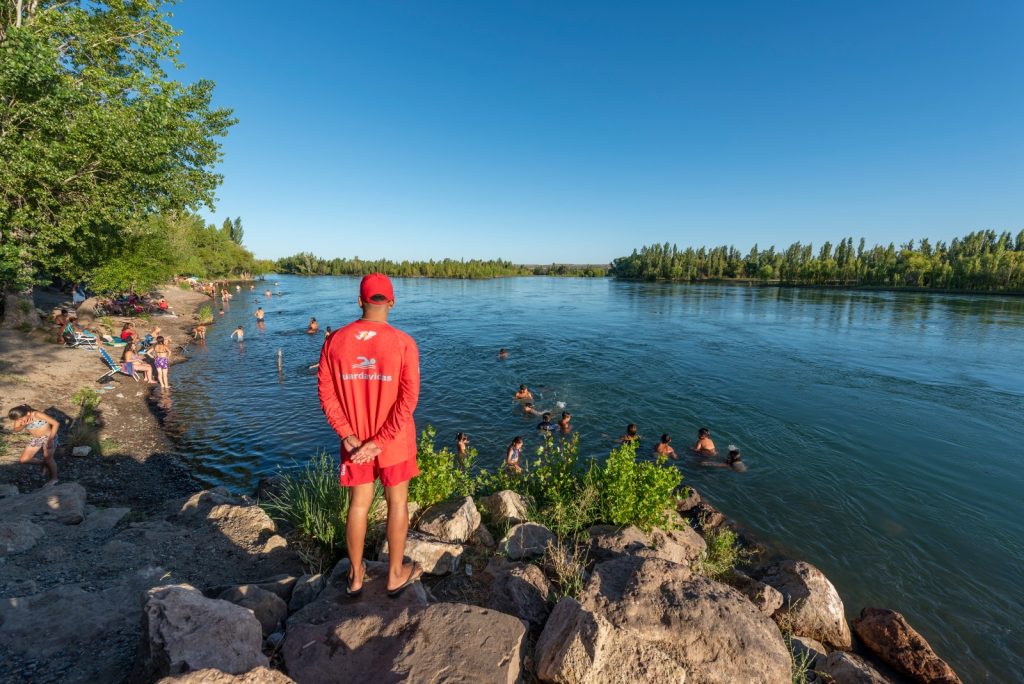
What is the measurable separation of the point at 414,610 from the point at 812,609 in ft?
21.0

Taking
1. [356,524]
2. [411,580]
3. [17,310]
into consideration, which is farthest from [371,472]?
[17,310]

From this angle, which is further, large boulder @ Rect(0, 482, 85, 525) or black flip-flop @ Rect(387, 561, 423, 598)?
large boulder @ Rect(0, 482, 85, 525)

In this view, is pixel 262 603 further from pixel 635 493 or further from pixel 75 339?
pixel 75 339

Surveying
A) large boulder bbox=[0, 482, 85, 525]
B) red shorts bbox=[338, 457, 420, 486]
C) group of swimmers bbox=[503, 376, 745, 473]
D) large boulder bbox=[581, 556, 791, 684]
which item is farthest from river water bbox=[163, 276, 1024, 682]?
red shorts bbox=[338, 457, 420, 486]

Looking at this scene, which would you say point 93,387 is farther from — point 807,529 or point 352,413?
point 807,529

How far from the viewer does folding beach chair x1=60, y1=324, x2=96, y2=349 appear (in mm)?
19531

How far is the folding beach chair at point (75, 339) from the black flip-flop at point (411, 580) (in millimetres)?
24543

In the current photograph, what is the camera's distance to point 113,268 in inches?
922

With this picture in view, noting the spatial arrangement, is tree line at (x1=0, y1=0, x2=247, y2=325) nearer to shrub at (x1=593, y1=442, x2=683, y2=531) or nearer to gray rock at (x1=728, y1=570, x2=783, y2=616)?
shrub at (x1=593, y1=442, x2=683, y2=531)

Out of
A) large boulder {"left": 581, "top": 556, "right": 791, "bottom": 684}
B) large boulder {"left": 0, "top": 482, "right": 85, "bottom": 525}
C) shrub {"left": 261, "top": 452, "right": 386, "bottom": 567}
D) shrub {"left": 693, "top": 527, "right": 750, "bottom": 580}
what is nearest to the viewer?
large boulder {"left": 581, "top": 556, "right": 791, "bottom": 684}

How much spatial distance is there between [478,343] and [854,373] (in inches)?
970

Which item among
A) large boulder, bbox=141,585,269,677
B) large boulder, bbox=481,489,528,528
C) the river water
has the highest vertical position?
large boulder, bbox=141,585,269,677

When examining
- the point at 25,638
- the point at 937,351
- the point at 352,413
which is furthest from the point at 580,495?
the point at 937,351

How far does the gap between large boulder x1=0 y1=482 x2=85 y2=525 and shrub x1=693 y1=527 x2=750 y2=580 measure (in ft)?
35.3
